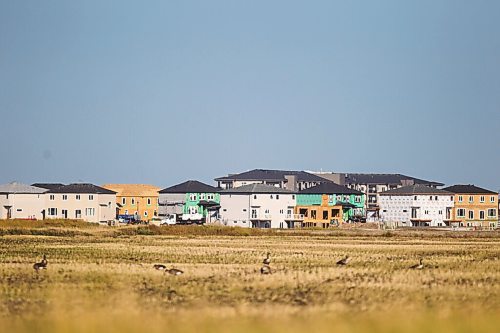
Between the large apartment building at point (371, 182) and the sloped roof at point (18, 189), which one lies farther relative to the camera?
the large apartment building at point (371, 182)

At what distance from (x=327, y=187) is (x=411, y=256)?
71480 mm

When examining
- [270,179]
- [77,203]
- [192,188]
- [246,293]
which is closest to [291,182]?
[270,179]

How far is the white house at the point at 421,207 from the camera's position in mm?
112938

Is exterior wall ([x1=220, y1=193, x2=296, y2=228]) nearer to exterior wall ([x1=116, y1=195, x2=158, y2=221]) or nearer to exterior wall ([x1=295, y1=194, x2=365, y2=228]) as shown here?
exterior wall ([x1=295, y1=194, x2=365, y2=228])

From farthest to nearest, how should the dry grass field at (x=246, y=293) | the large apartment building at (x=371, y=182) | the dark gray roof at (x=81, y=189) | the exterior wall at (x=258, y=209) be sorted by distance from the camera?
the large apartment building at (x=371, y=182), the exterior wall at (x=258, y=209), the dark gray roof at (x=81, y=189), the dry grass field at (x=246, y=293)

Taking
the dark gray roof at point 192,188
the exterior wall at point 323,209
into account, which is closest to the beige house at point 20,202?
the dark gray roof at point 192,188

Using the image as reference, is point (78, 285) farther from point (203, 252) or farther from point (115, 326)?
point (203, 252)

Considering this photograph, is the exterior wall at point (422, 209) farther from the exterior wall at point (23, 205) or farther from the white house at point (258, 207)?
the exterior wall at point (23, 205)

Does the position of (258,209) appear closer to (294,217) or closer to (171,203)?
(294,217)

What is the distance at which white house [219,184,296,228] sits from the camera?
106m

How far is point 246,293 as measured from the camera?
2442cm

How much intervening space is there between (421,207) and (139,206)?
35.0 meters

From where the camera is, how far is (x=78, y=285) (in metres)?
26.3

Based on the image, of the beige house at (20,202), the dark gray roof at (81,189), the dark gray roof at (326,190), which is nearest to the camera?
the beige house at (20,202)
